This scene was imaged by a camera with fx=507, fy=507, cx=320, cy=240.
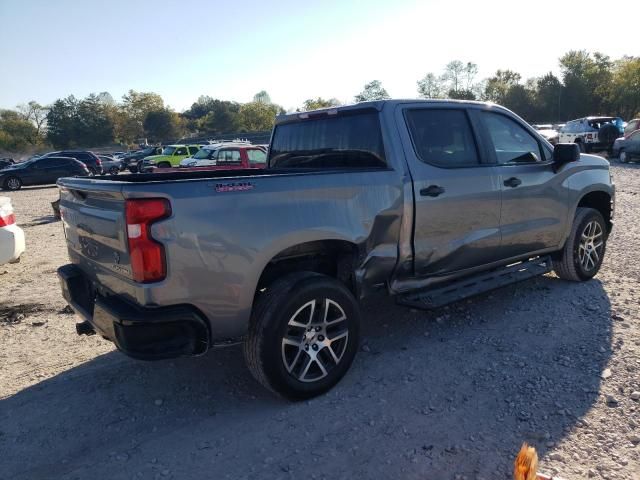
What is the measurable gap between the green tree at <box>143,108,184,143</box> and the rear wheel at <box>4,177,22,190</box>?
6762 cm

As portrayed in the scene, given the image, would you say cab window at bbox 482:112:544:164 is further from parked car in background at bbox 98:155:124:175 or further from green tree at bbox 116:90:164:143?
green tree at bbox 116:90:164:143

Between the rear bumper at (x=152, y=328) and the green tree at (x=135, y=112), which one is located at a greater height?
the green tree at (x=135, y=112)

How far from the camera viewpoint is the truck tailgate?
286cm

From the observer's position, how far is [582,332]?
168 inches

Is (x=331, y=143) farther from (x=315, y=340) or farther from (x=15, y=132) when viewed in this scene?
(x=15, y=132)

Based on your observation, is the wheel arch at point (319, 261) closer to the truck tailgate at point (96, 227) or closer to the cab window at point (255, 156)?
the truck tailgate at point (96, 227)

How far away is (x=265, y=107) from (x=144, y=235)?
96948 millimetres

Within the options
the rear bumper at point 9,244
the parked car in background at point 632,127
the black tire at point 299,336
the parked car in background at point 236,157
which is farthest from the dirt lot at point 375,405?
the parked car in background at point 632,127

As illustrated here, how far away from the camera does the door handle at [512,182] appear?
449cm

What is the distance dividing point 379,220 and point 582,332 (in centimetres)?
211

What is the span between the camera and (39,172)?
80.1ft

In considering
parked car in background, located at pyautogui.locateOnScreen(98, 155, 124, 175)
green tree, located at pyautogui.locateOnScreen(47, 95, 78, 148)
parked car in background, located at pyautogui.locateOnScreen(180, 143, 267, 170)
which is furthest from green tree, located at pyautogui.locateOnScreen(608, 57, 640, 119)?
green tree, located at pyautogui.locateOnScreen(47, 95, 78, 148)

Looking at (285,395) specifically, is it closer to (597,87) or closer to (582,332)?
(582,332)

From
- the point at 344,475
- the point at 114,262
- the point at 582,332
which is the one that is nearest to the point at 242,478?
the point at 344,475
